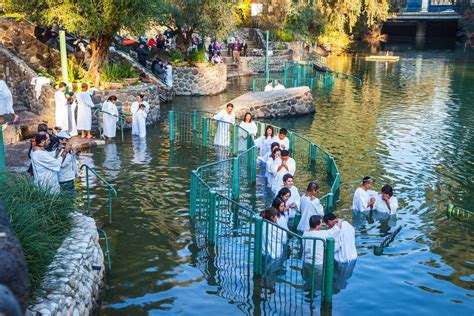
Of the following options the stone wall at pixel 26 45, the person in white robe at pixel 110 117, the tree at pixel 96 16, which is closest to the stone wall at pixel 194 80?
the stone wall at pixel 26 45

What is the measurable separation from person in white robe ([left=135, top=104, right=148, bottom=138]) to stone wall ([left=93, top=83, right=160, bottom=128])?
1.15m

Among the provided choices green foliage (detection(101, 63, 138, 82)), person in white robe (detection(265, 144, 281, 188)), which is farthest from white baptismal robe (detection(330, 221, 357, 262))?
green foliage (detection(101, 63, 138, 82))

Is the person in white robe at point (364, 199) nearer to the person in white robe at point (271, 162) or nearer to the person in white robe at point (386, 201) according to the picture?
the person in white robe at point (386, 201)

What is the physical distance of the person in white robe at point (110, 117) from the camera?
18797 mm

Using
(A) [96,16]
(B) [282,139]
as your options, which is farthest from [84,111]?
(B) [282,139]

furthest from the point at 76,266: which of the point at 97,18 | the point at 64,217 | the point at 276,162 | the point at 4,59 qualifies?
the point at 4,59

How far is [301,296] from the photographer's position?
29.2 feet

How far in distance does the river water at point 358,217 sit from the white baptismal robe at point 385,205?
0.25m

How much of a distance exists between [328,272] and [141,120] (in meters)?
12.5

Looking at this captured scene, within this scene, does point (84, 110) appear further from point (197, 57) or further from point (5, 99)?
point (197, 57)

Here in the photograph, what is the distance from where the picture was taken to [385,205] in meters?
12.4

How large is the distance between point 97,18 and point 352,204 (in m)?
11.3

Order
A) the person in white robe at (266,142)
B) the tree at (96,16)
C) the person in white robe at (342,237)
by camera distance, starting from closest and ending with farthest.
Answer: the person in white robe at (342,237), the person in white robe at (266,142), the tree at (96,16)

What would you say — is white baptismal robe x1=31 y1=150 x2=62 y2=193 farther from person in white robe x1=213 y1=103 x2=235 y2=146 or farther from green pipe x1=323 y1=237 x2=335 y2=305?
person in white robe x1=213 y1=103 x2=235 y2=146
